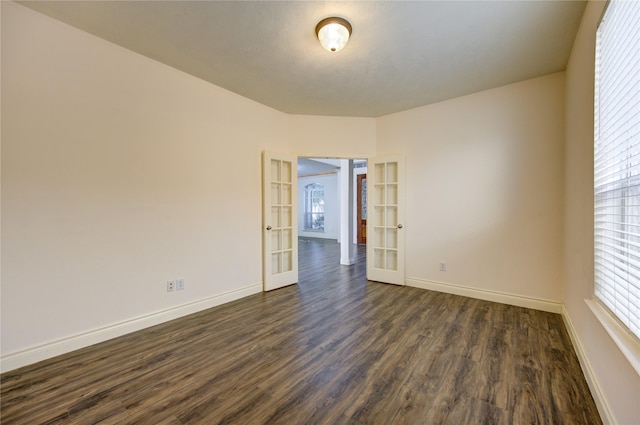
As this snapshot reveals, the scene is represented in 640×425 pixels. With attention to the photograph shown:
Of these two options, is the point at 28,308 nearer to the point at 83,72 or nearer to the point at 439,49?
the point at 83,72

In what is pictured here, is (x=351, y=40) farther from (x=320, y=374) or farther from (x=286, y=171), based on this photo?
(x=320, y=374)

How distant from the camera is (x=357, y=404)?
1662 mm

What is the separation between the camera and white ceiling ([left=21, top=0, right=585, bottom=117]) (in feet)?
6.68

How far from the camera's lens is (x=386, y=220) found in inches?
171

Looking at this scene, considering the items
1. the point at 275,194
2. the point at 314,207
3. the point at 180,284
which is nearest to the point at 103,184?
the point at 180,284

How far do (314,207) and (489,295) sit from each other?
7983 millimetres

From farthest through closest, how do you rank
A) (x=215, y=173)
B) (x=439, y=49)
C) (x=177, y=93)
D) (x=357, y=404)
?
(x=215, y=173) < (x=177, y=93) < (x=439, y=49) < (x=357, y=404)

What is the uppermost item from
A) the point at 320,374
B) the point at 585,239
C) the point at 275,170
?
the point at 275,170

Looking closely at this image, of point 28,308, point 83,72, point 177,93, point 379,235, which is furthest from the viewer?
point 379,235

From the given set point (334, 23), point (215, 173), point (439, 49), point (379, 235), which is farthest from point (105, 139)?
point (379, 235)

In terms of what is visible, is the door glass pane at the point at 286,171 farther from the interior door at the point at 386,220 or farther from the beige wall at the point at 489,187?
the beige wall at the point at 489,187

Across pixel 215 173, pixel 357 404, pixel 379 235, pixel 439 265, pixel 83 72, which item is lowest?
pixel 357 404

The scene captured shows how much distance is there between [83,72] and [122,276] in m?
1.84

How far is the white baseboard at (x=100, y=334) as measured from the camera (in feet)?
6.67
